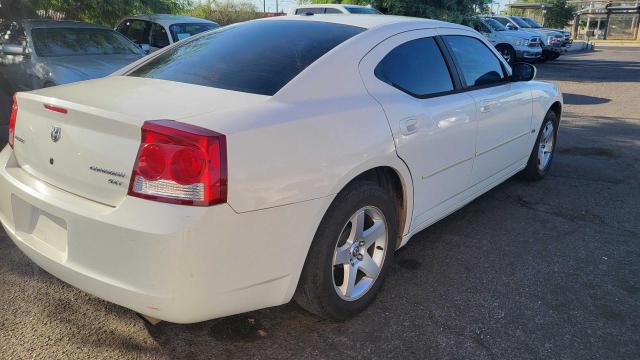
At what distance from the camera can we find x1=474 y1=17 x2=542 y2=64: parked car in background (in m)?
18.2

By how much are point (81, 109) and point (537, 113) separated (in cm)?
402

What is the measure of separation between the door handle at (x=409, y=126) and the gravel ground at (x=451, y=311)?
97 cm

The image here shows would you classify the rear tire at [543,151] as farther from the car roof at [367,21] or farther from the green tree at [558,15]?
the green tree at [558,15]

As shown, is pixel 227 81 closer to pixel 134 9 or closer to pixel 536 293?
pixel 536 293

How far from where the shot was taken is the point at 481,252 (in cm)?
372

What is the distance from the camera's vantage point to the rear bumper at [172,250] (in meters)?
2.03

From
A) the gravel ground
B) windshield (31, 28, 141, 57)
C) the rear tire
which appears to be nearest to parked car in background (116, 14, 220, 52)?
windshield (31, 28, 141, 57)

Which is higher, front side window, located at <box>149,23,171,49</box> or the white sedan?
front side window, located at <box>149,23,171,49</box>

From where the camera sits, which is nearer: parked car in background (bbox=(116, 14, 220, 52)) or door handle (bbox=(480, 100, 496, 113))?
door handle (bbox=(480, 100, 496, 113))

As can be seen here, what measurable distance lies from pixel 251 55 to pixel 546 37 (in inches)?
766

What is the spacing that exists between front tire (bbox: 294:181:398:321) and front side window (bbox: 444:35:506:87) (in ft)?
4.56

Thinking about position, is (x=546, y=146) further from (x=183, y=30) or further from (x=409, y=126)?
(x=183, y=30)

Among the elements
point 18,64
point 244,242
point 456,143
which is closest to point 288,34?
point 456,143

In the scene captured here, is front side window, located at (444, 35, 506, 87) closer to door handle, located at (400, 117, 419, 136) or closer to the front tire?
door handle, located at (400, 117, 419, 136)
